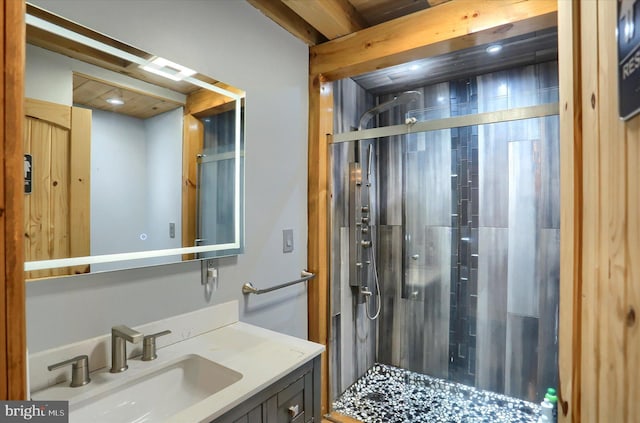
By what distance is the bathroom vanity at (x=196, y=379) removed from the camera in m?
0.92

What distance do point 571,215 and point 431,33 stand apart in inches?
50.1

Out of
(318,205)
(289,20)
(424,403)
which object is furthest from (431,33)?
(424,403)

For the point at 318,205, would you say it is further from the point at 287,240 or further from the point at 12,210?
the point at 12,210

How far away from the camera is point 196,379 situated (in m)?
1.17

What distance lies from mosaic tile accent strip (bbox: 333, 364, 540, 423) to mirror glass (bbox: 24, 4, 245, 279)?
159cm

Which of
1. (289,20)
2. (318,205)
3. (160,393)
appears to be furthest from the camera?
(318,205)

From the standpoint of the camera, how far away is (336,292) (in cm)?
227

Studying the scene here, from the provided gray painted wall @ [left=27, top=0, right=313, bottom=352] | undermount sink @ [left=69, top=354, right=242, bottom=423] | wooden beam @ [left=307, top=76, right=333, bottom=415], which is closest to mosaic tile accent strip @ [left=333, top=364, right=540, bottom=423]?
wooden beam @ [left=307, top=76, right=333, bottom=415]

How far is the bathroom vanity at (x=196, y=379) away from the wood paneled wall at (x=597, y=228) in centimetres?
82

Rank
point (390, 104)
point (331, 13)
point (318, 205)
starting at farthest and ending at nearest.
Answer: point (390, 104)
point (318, 205)
point (331, 13)

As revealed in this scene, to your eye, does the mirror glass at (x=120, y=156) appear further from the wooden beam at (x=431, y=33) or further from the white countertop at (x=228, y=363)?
the wooden beam at (x=431, y=33)

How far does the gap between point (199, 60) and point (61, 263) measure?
975mm

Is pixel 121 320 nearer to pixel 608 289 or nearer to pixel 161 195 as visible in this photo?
pixel 161 195

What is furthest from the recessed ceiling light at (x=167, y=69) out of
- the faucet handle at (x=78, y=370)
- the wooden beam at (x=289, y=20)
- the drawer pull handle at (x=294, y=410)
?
the drawer pull handle at (x=294, y=410)
